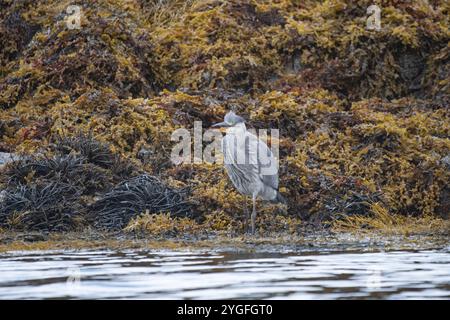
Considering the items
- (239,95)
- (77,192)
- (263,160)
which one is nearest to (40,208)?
(77,192)

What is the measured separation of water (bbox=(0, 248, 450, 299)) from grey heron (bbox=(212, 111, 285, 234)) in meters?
2.15

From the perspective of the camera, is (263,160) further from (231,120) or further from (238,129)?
(231,120)

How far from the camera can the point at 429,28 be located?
1571 cm

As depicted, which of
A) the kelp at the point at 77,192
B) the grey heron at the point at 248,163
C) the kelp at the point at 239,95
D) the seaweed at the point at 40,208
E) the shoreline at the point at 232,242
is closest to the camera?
the shoreline at the point at 232,242

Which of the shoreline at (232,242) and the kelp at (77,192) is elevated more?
the kelp at (77,192)

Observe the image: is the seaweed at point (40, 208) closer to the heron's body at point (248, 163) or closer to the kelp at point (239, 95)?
the kelp at point (239, 95)

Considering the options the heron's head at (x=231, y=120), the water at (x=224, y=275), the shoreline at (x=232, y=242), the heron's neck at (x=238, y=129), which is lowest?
the water at (x=224, y=275)

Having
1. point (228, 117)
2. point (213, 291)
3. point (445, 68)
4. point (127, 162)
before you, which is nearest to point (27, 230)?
point (127, 162)

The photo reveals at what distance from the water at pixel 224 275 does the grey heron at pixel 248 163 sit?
7.05 feet

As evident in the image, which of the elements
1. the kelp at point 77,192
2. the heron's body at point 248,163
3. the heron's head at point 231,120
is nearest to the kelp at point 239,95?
the kelp at point 77,192

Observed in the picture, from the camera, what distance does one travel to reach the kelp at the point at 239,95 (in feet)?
40.7

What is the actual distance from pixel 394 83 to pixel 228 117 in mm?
3969

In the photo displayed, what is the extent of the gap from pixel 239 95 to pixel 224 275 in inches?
263

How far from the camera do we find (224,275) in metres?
8.20
